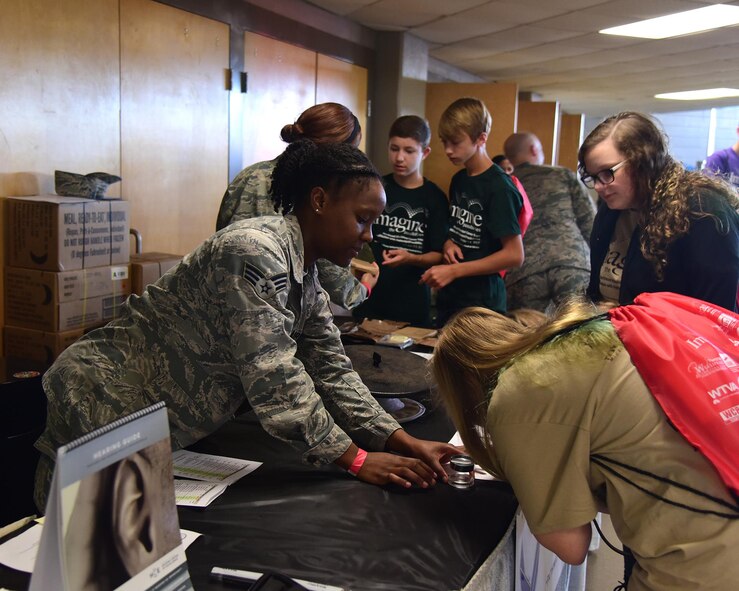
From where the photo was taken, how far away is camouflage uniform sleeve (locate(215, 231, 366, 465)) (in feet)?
3.76

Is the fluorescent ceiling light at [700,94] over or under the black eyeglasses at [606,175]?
over

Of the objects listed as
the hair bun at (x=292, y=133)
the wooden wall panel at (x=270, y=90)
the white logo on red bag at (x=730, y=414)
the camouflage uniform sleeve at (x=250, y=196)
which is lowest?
the white logo on red bag at (x=730, y=414)

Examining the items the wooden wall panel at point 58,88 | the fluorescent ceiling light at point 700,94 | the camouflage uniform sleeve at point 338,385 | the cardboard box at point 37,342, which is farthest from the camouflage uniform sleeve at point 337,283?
the fluorescent ceiling light at point 700,94

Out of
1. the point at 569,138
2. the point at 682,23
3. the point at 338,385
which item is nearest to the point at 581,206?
the point at 682,23

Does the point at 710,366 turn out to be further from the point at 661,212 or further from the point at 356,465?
the point at 661,212

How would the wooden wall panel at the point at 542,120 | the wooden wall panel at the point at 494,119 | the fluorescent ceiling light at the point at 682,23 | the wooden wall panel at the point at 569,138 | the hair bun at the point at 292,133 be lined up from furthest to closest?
the wooden wall panel at the point at 569,138, the wooden wall panel at the point at 542,120, the wooden wall panel at the point at 494,119, the fluorescent ceiling light at the point at 682,23, the hair bun at the point at 292,133

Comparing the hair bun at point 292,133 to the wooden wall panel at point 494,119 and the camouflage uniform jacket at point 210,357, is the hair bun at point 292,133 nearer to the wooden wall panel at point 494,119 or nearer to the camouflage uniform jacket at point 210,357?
the camouflage uniform jacket at point 210,357

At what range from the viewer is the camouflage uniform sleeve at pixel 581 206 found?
3502 mm

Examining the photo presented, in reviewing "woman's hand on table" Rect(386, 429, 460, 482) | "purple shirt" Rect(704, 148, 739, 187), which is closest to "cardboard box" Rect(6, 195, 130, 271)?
"woman's hand on table" Rect(386, 429, 460, 482)

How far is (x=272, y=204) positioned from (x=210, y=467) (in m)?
0.91

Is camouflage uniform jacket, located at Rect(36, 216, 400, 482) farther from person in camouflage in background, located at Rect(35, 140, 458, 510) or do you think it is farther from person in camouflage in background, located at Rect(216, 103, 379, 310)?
person in camouflage in background, located at Rect(216, 103, 379, 310)

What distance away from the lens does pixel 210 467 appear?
126 centimetres

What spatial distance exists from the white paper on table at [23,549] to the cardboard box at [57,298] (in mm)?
1536

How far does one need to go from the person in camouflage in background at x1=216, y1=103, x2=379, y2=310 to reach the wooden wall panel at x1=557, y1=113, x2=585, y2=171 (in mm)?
7894
